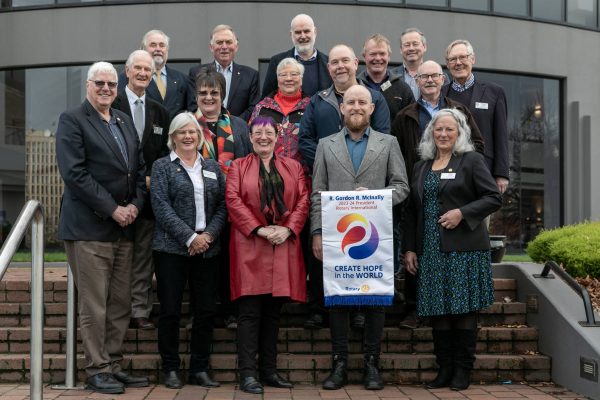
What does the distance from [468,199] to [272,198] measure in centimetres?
155

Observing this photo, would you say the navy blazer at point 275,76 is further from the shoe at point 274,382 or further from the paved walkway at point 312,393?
the paved walkway at point 312,393

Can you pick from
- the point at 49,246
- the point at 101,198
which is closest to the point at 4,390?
the point at 101,198

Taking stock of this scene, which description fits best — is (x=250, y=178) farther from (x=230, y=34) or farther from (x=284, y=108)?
(x=230, y=34)

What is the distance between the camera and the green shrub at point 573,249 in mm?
6883

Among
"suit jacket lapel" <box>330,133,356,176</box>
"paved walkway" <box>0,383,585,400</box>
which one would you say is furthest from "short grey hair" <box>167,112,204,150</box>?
"paved walkway" <box>0,383,585,400</box>

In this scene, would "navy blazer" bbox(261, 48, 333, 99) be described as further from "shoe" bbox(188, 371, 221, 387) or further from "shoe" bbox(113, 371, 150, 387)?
"shoe" bbox(113, 371, 150, 387)

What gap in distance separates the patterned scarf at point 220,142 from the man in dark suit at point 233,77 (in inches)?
32.0

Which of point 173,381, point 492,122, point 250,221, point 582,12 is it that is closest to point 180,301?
point 173,381

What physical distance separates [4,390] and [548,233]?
5.65 meters

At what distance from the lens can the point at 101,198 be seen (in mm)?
5461

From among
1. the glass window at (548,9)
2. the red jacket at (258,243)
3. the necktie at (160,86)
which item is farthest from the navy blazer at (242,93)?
the glass window at (548,9)

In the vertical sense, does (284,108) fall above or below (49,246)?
above

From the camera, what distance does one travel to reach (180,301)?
5.71m

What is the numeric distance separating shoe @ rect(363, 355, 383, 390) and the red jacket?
0.72 metres
